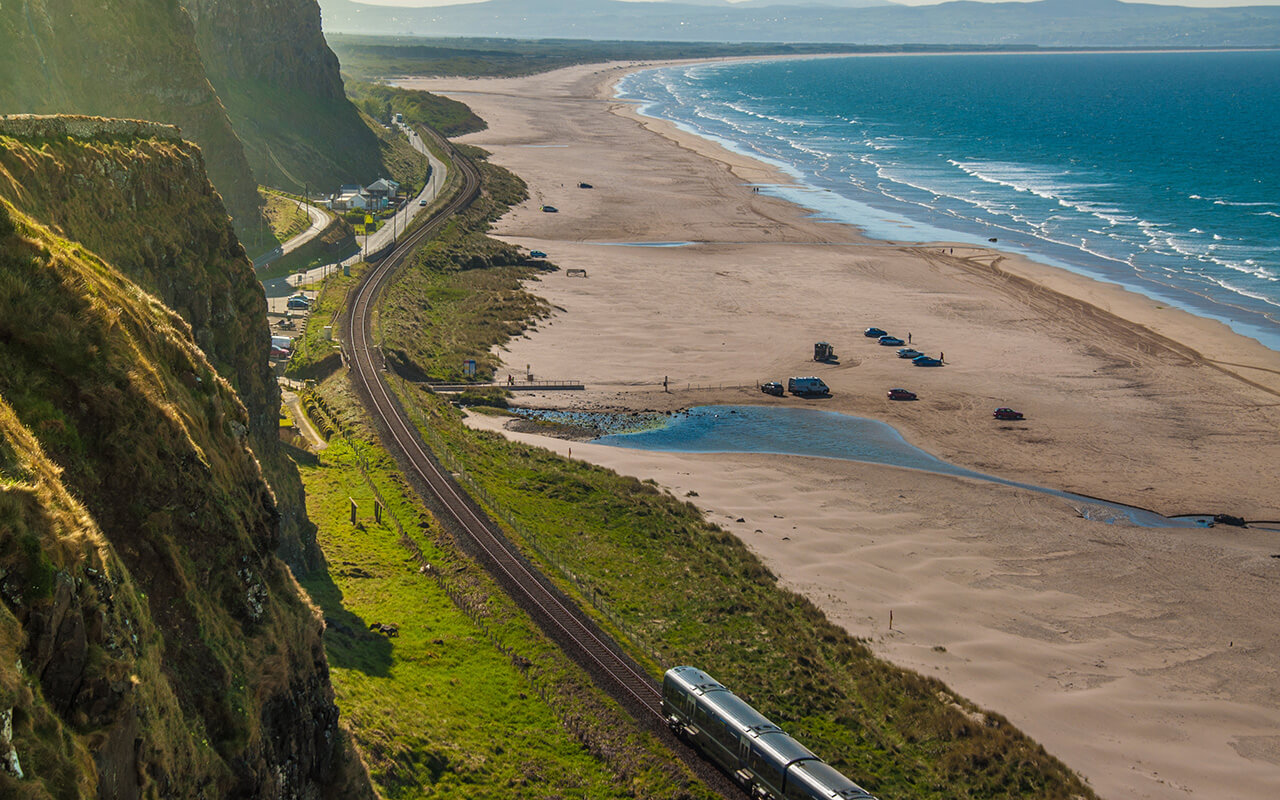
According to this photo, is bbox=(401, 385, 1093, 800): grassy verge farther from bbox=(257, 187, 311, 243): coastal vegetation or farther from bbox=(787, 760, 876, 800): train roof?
bbox=(257, 187, 311, 243): coastal vegetation

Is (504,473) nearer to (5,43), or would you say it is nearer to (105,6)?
(5,43)

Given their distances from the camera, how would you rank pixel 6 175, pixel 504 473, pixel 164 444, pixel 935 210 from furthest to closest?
1. pixel 935 210
2. pixel 504 473
3. pixel 6 175
4. pixel 164 444

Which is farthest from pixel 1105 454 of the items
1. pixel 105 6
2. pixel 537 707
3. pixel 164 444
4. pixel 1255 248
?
pixel 105 6

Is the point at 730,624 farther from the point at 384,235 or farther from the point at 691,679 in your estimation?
the point at 384,235

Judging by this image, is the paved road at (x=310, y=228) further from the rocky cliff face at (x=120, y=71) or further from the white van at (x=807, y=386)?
the white van at (x=807, y=386)

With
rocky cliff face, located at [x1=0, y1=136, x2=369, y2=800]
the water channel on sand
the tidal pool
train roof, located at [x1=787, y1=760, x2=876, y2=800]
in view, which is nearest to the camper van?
the water channel on sand

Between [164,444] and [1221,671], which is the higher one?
[164,444]
